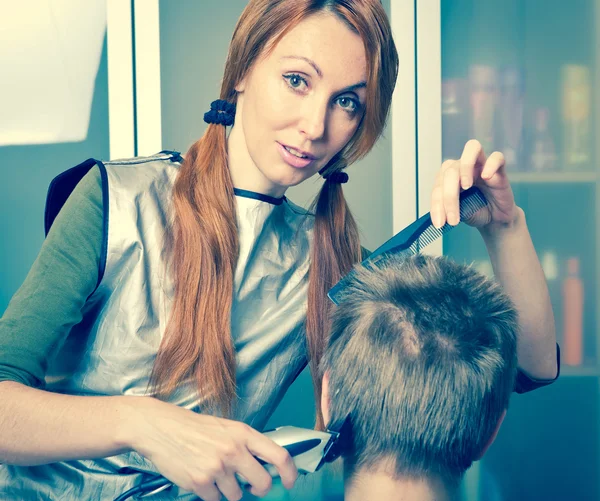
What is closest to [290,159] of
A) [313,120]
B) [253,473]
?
[313,120]

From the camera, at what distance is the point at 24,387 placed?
82 cm

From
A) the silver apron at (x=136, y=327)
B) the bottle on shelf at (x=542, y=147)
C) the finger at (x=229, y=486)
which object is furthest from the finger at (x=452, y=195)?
the bottle on shelf at (x=542, y=147)

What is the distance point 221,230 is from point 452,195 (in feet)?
1.21

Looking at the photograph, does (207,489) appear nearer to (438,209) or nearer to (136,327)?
(136,327)

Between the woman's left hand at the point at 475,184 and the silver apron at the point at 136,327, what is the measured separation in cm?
32

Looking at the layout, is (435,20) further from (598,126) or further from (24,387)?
(24,387)

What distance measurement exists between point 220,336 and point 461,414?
40cm

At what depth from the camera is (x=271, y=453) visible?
2.34ft

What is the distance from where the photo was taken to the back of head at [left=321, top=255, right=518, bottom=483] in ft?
2.49

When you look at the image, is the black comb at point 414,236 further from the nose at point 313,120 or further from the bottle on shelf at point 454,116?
the bottle on shelf at point 454,116

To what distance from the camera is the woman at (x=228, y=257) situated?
956 millimetres

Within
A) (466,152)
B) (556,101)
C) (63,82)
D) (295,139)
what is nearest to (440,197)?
(466,152)

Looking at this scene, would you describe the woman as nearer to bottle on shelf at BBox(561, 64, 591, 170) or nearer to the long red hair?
the long red hair

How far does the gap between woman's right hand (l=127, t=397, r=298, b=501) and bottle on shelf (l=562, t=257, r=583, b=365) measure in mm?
1445
